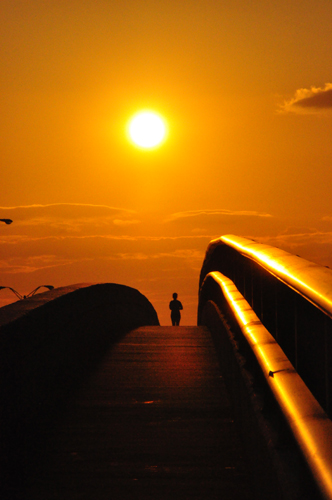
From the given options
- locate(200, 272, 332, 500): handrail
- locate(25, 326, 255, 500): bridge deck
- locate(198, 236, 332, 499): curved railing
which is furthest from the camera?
locate(25, 326, 255, 500): bridge deck

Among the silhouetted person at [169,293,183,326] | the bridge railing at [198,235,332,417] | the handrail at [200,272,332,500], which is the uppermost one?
the bridge railing at [198,235,332,417]

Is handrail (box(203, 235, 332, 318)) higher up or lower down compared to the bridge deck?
higher up

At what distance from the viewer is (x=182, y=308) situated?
20.9 metres

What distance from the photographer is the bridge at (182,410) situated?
2611 mm

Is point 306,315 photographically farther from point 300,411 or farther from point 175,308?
point 175,308

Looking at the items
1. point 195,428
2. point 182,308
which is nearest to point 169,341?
point 195,428

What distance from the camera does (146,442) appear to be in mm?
4508

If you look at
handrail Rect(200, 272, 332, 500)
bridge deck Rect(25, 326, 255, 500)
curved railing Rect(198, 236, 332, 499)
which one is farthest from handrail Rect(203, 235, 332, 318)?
bridge deck Rect(25, 326, 255, 500)

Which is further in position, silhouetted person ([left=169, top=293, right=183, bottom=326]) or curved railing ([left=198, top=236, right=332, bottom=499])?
silhouetted person ([left=169, top=293, right=183, bottom=326])

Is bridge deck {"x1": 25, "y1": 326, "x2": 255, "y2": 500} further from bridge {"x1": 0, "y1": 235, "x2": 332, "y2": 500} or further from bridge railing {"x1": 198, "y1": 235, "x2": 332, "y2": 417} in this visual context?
bridge railing {"x1": 198, "y1": 235, "x2": 332, "y2": 417}

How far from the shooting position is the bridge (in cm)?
261

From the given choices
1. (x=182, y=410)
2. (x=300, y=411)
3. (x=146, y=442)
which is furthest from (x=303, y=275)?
(x=182, y=410)

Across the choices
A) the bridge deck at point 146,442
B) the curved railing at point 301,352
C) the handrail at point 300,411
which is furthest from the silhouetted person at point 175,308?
the handrail at point 300,411

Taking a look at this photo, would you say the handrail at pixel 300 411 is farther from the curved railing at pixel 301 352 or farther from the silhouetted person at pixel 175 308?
the silhouetted person at pixel 175 308
